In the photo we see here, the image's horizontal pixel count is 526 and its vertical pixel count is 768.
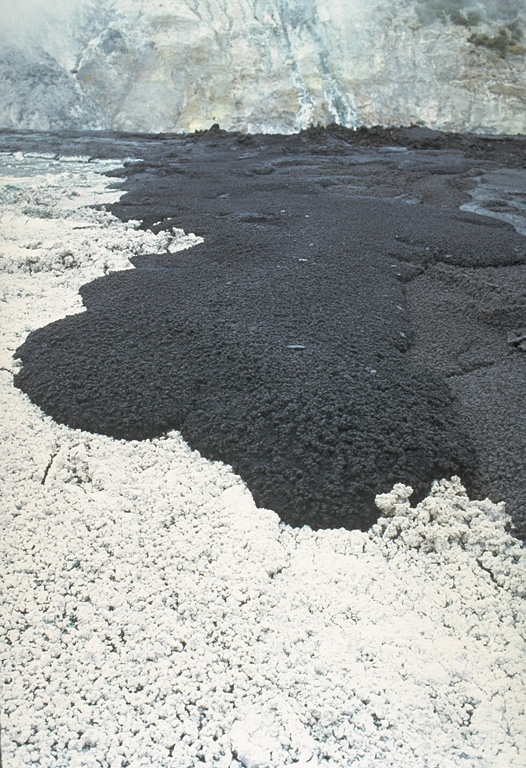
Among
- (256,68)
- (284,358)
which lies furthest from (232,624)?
(256,68)

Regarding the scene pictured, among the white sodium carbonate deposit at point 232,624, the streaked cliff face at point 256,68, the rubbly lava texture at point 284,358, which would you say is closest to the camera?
the white sodium carbonate deposit at point 232,624

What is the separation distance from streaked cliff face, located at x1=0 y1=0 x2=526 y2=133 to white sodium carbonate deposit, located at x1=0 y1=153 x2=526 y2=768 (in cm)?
947

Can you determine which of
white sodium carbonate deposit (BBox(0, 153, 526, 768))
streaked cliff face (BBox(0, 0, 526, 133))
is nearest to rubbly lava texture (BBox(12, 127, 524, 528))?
white sodium carbonate deposit (BBox(0, 153, 526, 768))

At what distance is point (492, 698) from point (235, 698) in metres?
0.44

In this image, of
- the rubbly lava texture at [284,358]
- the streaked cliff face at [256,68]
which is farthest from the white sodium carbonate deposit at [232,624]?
the streaked cliff face at [256,68]

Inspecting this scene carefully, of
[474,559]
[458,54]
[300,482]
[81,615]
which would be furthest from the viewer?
[458,54]

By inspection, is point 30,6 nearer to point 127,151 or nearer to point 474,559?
point 127,151

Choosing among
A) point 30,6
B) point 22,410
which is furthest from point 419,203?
point 30,6

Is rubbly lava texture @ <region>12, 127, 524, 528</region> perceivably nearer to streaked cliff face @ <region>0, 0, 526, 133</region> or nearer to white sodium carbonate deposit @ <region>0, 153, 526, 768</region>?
white sodium carbonate deposit @ <region>0, 153, 526, 768</region>

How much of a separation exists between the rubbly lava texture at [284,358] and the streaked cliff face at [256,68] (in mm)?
7439

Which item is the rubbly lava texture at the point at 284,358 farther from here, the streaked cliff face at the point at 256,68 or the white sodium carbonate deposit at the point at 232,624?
the streaked cliff face at the point at 256,68

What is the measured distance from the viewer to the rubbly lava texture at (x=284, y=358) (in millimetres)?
1550

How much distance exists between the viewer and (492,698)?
104 cm

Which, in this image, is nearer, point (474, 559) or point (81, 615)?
point (81, 615)
